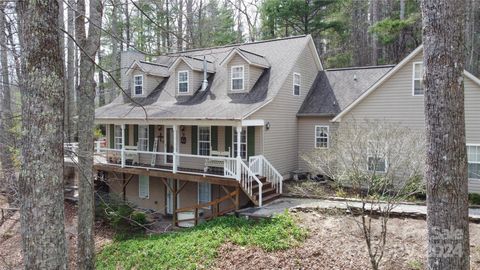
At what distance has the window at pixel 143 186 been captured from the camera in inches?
657

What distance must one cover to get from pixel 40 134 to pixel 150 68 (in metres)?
15.2

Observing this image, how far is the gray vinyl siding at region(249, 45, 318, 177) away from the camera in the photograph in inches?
566

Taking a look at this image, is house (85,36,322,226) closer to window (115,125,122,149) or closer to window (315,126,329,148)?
window (115,125,122,149)

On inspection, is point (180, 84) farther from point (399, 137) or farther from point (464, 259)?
point (464, 259)

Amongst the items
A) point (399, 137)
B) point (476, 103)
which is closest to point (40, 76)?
point (399, 137)

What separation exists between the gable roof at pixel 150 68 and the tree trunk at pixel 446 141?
15.1 meters

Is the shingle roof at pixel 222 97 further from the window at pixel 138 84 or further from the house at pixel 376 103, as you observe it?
the house at pixel 376 103

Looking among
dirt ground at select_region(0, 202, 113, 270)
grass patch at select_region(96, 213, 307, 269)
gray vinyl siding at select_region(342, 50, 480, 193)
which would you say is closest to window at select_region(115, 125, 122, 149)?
dirt ground at select_region(0, 202, 113, 270)

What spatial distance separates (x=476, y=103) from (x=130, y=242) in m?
12.2

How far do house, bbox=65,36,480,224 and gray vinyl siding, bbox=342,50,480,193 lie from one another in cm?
3

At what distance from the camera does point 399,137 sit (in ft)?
31.5

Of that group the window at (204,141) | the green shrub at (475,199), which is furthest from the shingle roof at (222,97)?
the green shrub at (475,199)

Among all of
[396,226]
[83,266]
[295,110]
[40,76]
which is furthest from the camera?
[295,110]

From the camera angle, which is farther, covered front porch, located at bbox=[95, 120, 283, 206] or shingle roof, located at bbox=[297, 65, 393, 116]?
shingle roof, located at bbox=[297, 65, 393, 116]
